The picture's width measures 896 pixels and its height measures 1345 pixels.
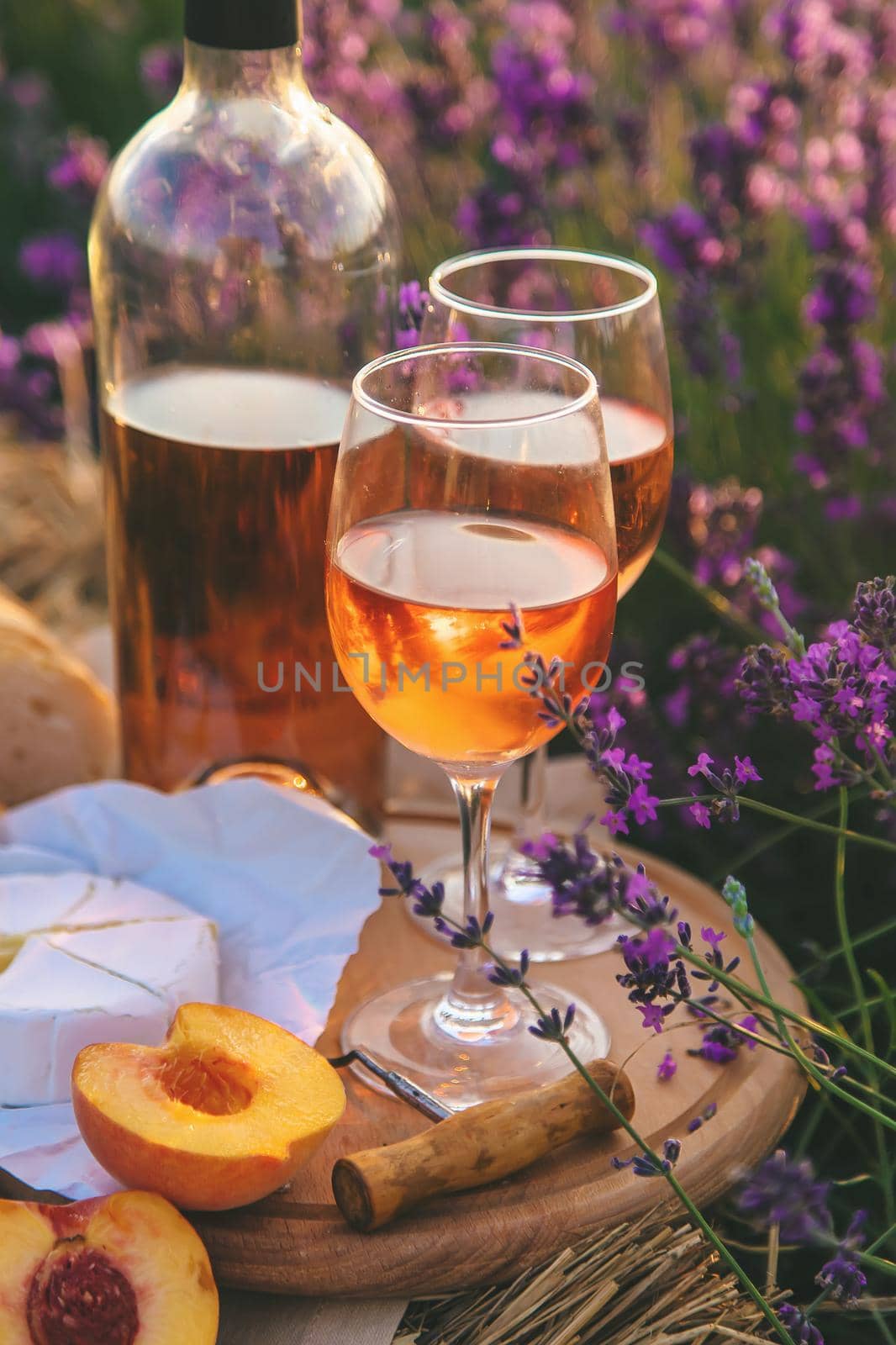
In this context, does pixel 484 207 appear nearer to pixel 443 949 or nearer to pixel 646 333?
pixel 646 333

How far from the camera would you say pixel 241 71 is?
4.90ft

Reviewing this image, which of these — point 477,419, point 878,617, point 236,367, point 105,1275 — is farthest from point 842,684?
point 236,367

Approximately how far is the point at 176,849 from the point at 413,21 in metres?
2.22

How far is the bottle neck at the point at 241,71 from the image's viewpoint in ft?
4.87

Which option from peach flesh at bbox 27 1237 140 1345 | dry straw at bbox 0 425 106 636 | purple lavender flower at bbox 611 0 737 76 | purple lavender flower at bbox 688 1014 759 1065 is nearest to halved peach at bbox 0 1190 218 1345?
peach flesh at bbox 27 1237 140 1345

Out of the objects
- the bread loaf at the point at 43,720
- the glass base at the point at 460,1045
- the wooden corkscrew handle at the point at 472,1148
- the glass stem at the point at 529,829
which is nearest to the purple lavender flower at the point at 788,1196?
the wooden corkscrew handle at the point at 472,1148

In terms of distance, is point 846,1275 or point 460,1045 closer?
point 846,1275

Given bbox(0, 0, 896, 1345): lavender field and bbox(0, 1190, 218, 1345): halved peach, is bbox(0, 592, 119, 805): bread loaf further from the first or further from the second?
bbox(0, 1190, 218, 1345): halved peach

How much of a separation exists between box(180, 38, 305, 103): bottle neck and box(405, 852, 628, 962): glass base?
2.65 feet

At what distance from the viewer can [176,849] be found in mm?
1529

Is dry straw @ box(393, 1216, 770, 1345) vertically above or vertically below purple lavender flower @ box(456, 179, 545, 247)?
below

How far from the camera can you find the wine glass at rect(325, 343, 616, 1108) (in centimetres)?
112

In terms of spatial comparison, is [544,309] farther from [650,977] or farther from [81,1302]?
[81,1302]

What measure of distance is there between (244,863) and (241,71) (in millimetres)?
755
